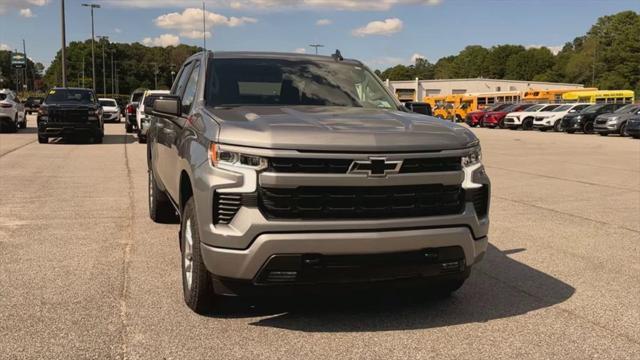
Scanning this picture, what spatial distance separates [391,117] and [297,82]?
1.14 m

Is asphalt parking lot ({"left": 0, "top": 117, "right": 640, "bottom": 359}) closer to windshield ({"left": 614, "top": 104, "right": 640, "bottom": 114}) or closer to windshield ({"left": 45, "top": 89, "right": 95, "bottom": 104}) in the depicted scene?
windshield ({"left": 45, "top": 89, "right": 95, "bottom": 104})

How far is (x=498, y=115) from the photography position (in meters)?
41.5

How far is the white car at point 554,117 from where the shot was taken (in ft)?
118

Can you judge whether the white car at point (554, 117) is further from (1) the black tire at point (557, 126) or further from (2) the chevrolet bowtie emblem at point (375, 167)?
(2) the chevrolet bowtie emblem at point (375, 167)

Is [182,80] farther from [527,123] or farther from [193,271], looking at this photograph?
[527,123]

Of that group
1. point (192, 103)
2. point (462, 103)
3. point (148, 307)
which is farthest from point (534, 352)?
point (462, 103)

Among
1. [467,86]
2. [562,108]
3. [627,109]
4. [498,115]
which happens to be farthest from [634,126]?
[467,86]

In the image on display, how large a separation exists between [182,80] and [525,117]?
34623mm

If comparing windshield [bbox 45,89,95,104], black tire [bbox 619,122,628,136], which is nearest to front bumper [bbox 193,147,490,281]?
windshield [bbox 45,89,95,104]

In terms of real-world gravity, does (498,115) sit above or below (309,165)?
below

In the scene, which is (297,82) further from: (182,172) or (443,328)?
(443,328)

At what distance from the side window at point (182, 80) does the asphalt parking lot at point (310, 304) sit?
1601 millimetres

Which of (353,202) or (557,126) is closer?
(353,202)

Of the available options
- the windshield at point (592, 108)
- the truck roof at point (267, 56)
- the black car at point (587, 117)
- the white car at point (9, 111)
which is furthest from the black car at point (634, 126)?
the white car at point (9, 111)
